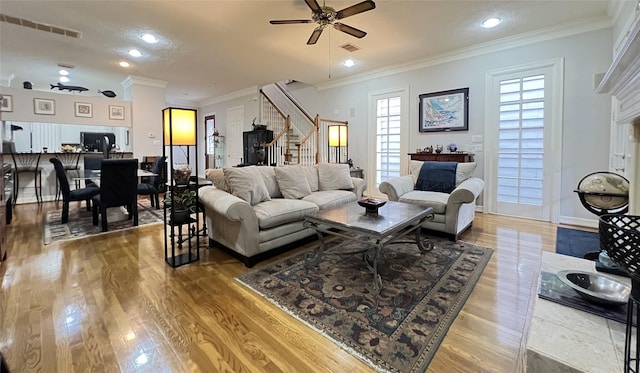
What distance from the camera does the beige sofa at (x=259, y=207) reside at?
2.66 m

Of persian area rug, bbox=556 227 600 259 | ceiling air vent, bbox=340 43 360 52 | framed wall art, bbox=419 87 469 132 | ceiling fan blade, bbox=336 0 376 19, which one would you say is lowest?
persian area rug, bbox=556 227 600 259

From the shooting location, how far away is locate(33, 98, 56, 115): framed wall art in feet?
19.2

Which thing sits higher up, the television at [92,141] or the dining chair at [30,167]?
the television at [92,141]

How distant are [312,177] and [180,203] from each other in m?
1.76

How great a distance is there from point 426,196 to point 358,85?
3.59m

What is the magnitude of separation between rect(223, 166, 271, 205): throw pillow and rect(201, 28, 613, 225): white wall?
3555 millimetres

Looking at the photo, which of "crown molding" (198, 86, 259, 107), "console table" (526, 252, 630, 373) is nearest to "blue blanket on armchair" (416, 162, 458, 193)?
"console table" (526, 252, 630, 373)

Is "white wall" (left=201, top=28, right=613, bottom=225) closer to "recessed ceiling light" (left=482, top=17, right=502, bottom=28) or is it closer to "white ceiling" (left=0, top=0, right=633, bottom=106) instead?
"white ceiling" (left=0, top=0, right=633, bottom=106)

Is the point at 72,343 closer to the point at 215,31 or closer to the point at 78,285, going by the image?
the point at 78,285

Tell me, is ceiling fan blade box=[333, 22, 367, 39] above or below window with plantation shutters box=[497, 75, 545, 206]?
above

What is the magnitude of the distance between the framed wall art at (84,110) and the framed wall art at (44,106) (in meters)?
0.39

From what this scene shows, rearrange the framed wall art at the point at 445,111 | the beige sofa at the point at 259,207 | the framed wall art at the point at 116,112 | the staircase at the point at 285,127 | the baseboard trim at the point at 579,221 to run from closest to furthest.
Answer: the beige sofa at the point at 259,207 < the baseboard trim at the point at 579,221 < the framed wall art at the point at 445,111 < the framed wall art at the point at 116,112 < the staircase at the point at 285,127

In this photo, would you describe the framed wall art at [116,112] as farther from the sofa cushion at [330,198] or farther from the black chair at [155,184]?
the sofa cushion at [330,198]

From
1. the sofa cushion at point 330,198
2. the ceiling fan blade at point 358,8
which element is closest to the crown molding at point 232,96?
the sofa cushion at point 330,198
